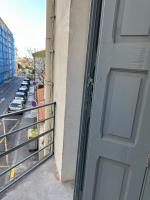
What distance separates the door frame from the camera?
83 cm

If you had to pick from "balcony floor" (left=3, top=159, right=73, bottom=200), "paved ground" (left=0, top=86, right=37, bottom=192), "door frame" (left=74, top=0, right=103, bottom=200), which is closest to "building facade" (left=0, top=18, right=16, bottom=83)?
"paved ground" (left=0, top=86, right=37, bottom=192)

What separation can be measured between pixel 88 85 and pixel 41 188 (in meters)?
1.29

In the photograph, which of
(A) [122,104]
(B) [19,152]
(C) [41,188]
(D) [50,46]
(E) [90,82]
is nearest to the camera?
(A) [122,104]

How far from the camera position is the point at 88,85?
0.94 m

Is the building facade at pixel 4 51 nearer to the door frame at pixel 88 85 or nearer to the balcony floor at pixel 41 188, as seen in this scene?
the balcony floor at pixel 41 188

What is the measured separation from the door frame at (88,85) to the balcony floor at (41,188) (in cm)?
58

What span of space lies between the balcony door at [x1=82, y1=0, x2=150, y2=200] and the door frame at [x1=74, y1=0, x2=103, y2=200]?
0.24ft

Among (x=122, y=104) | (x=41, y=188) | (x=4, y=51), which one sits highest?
(x=4, y=51)

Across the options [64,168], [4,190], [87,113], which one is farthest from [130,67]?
[4,190]

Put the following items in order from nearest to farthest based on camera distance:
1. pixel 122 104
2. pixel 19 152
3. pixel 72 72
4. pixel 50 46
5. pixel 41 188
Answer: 1. pixel 122 104
2. pixel 72 72
3. pixel 41 188
4. pixel 50 46
5. pixel 19 152

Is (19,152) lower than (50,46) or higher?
lower

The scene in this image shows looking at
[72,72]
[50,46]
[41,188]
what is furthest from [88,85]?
[50,46]

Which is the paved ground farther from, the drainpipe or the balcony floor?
the balcony floor

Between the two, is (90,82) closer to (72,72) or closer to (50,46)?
(72,72)
